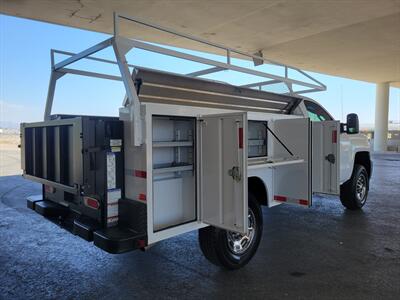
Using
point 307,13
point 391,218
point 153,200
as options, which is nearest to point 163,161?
point 153,200

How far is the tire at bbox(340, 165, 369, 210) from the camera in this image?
630cm

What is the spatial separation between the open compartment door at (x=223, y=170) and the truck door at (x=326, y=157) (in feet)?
8.04

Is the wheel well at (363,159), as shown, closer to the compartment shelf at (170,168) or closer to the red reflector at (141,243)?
the compartment shelf at (170,168)

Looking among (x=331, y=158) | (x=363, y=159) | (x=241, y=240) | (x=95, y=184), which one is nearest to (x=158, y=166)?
(x=95, y=184)

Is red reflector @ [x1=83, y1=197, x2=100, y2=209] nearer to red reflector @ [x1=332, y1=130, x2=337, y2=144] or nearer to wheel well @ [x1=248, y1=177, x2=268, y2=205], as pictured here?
wheel well @ [x1=248, y1=177, x2=268, y2=205]

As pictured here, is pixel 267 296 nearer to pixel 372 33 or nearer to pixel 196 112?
pixel 196 112

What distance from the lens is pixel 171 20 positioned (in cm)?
984

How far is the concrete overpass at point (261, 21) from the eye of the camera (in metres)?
8.80

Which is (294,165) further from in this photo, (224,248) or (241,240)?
(224,248)

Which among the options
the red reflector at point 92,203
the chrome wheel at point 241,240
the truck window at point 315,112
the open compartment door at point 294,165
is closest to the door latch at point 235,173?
the chrome wheel at point 241,240

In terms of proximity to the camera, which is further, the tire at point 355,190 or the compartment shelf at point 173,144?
the tire at point 355,190

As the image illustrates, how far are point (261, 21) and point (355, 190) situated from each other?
6.00 meters

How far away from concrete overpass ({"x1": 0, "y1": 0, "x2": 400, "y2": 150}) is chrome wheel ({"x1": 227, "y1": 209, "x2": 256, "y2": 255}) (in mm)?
6467

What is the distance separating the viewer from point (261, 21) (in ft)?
33.6
